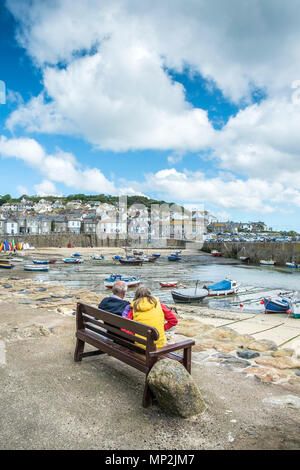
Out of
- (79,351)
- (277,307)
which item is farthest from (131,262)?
(79,351)

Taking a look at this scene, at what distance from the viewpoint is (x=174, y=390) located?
3.42 metres

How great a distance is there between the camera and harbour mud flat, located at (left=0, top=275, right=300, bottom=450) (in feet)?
10.1

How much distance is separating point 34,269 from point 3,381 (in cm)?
3295

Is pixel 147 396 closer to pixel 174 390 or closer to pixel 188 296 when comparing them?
pixel 174 390

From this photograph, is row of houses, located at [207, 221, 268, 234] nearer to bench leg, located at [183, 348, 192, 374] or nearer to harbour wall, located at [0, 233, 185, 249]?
harbour wall, located at [0, 233, 185, 249]

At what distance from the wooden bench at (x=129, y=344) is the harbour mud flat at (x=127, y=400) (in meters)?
0.40

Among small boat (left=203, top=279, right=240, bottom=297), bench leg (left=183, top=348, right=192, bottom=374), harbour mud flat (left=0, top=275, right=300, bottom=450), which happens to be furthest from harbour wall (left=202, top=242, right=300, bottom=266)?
bench leg (left=183, top=348, right=192, bottom=374)

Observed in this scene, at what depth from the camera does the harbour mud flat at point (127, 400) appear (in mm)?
3078

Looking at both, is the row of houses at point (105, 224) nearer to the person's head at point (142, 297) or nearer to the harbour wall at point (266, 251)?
the harbour wall at point (266, 251)

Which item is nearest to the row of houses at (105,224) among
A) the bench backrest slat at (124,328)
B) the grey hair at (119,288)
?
the bench backrest slat at (124,328)

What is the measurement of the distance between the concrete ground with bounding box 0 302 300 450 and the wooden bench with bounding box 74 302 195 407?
38cm

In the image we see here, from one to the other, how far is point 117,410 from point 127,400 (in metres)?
0.26
